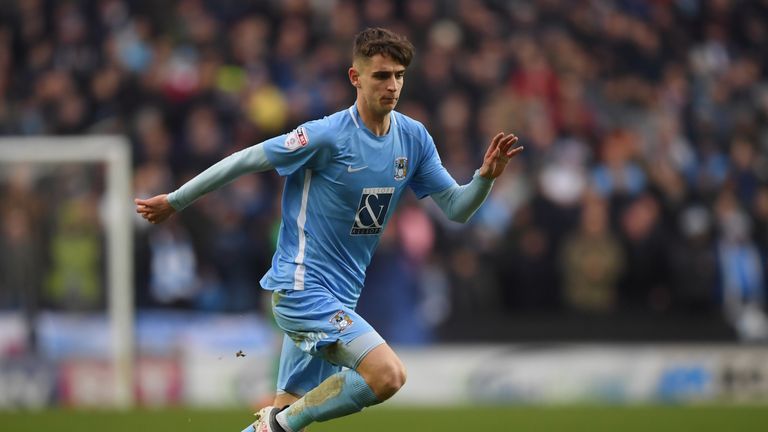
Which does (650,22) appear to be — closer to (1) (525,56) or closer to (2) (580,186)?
(1) (525,56)

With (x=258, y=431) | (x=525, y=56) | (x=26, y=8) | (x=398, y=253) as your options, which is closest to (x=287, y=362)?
(x=258, y=431)

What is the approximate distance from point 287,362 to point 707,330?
26.6ft

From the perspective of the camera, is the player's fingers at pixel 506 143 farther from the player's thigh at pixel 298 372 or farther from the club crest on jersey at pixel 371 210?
the player's thigh at pixel 298 372

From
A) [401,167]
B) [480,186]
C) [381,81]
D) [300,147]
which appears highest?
[381,81]

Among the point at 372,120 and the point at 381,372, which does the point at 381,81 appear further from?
the point at 381,372

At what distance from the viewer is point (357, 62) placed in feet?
22.5

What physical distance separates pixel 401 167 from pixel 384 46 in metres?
0.70

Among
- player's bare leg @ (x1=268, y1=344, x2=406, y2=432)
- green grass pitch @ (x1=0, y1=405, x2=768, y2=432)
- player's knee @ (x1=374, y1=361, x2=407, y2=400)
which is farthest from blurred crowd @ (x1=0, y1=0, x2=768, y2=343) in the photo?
player's knee @ (x1=374, y1=361, x2=407, y2=400)

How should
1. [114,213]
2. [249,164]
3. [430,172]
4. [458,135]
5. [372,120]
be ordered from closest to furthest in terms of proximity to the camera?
[249,164] < [372,120] < [430,172] < [114,213] < [458,135]

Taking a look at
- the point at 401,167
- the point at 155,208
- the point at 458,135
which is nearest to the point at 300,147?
the point at 401,167

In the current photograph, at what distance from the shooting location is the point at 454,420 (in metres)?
11.9

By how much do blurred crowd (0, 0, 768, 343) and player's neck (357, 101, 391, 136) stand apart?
701cm

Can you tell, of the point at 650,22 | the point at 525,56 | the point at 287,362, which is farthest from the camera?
the point at 650,22

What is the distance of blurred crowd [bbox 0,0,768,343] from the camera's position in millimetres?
14117
